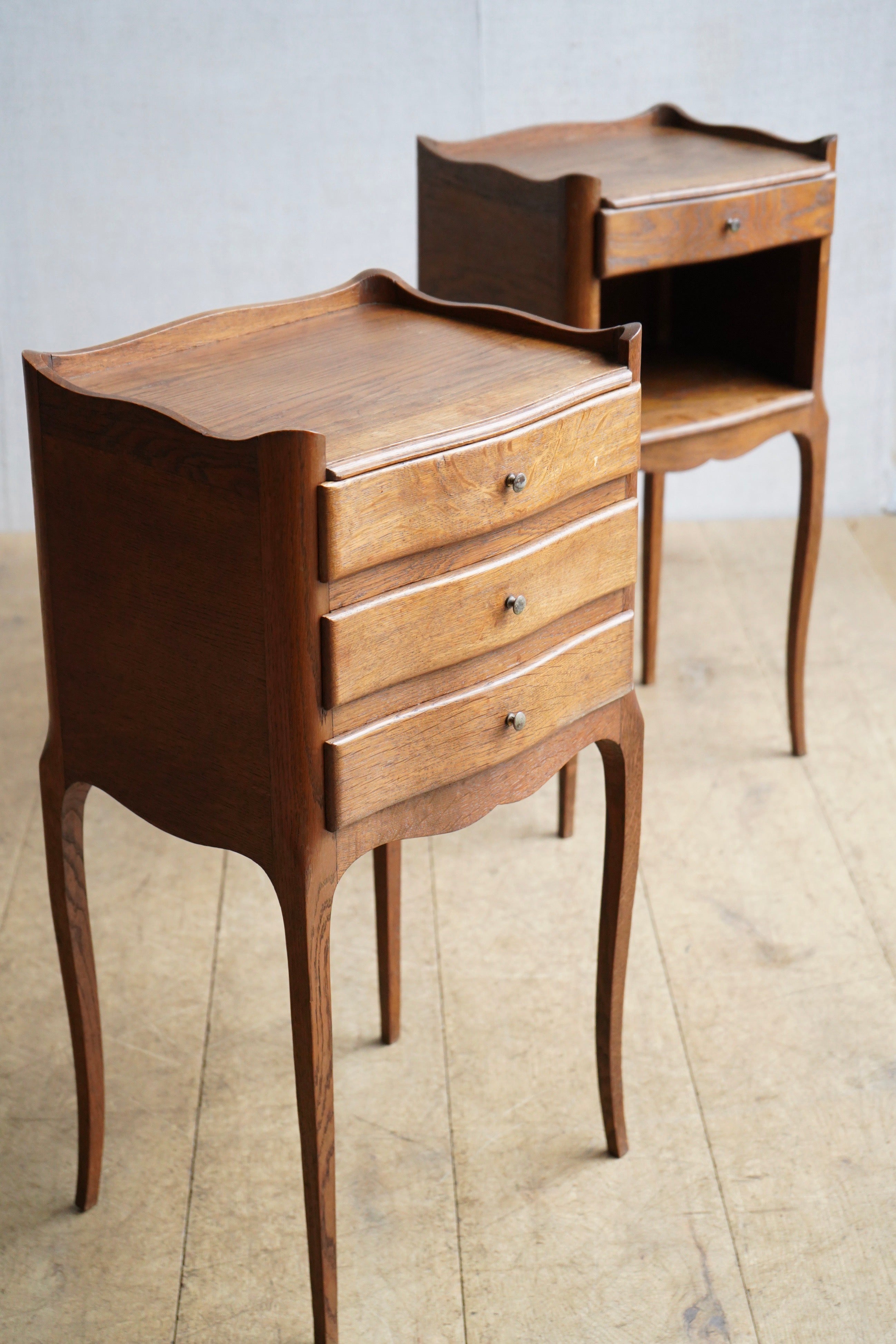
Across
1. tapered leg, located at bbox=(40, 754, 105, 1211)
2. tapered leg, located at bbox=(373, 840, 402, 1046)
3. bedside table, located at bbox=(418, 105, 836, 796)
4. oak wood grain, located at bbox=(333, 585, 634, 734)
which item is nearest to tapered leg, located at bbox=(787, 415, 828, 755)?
bedside table, located at bbox=(418, 105, 836, 796)

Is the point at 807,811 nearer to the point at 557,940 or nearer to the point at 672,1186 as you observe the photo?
the point at 557,940

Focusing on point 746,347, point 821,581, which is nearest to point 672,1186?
point 746,347

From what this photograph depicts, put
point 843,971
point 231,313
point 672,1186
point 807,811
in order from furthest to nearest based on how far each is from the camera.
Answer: point 807,811, point 843,971, point 672,1186, point 231,313

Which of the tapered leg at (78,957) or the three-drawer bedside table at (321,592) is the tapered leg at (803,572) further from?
the tapered leg at (78,957)

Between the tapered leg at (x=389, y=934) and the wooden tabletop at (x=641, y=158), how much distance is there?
2.63ft

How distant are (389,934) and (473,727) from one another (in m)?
0.47

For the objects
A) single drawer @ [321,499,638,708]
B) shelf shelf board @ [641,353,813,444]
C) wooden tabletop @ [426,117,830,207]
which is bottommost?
shelf shelf board @ [641,353,813,444]

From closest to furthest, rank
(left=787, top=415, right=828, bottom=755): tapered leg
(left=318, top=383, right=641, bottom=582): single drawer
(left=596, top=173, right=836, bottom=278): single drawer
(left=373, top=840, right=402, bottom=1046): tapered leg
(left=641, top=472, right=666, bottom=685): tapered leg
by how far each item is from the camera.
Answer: (left=318, top=383, right=641, bottom=582): single drawer → (left=373, top=840, right=402, bottom=1046): tapered leg → (left=596, top=173, right=836, bottom=278): single drawer → (left=787, top=415, right=828, bottom=755): tapered leg → (left=641, top=472, right=666, bottom=685): tapered leg

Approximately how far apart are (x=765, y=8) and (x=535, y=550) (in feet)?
6.81

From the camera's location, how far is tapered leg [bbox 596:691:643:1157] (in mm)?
1293

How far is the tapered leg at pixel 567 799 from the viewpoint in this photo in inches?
76.4

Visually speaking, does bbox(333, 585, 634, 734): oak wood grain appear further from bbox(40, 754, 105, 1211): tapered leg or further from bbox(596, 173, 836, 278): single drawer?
bbox(596, 173, 836, 278): single drawer

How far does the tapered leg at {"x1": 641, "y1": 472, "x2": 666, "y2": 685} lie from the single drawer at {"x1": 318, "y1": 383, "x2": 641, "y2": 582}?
1.15 m

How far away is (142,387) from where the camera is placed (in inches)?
45.2
